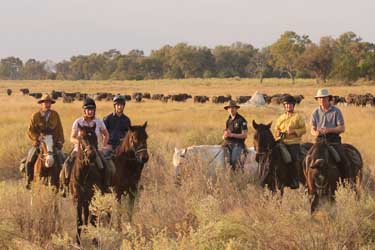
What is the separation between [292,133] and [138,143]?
3.09 meters

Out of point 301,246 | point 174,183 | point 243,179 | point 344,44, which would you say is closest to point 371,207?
point 301,246

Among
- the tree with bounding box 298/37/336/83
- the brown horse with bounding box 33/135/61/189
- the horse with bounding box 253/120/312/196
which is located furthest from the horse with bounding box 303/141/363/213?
the tree with bounding box 298/37/336/83

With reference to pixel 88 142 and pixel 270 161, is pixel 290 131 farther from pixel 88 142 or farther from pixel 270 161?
pixel 88 142

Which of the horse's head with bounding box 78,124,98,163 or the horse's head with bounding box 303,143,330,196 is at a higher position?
the horse's head with bounding box 78,124,98,163

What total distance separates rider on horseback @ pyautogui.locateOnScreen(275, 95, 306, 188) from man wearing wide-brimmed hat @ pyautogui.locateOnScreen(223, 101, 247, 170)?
3.32 feet

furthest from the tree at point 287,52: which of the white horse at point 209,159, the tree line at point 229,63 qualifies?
the white horse at point 209,159

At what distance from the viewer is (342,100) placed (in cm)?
4328

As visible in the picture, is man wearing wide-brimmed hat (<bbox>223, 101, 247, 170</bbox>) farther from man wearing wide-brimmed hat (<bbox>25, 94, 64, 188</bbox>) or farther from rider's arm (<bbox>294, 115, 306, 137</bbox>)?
man wearing wide-brimmed hat (<bbox>25, 94, 64, 188</bbox>)

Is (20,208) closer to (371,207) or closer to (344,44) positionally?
(371,207)

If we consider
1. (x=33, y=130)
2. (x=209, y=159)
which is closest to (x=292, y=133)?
(x=209, y=159)

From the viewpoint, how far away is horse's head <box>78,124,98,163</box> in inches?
310

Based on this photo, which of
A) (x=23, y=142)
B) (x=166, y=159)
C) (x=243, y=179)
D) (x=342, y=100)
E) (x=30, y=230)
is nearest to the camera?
(x=30, y=230)

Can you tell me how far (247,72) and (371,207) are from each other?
382ft

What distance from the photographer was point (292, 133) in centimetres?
1039
